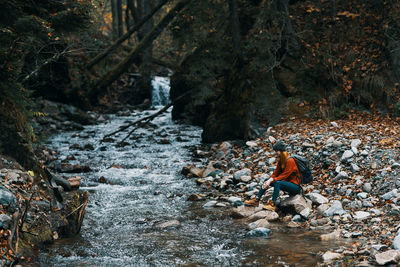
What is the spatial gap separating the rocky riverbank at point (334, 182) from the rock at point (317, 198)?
0.06 ft

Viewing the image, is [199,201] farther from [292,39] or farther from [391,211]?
[292,39]

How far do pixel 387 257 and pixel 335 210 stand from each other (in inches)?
77.8

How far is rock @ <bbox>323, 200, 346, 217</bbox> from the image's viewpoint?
5.76m

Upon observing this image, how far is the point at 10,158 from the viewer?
5.98m

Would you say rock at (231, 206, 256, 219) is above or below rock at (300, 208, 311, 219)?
below

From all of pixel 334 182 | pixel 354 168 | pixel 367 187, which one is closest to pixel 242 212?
pixel 334 182

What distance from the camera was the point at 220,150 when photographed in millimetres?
10836

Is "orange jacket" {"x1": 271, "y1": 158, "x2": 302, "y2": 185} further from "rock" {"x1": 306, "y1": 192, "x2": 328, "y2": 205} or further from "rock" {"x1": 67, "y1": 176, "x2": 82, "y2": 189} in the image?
"rock" {"x1": 67, "y1": 176, "x2": 82, "y2": 189}

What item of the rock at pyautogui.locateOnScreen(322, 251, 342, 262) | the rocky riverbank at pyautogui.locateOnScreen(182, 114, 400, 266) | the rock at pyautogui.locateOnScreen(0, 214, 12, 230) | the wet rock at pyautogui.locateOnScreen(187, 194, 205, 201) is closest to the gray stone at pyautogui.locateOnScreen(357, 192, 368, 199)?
the rocky riverbank at pyautogui.locateOnScreen(182, 114, 400, 266)

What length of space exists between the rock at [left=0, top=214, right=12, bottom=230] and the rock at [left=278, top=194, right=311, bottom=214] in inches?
170

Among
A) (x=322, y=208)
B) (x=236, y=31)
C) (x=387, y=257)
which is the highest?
(x=236, y=31)

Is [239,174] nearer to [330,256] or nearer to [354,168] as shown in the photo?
[354,168]

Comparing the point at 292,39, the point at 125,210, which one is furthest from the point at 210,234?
the point at 292,39

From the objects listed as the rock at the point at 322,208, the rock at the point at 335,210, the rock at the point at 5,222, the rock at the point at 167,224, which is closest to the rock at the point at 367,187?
the rock at the point at 335,210
